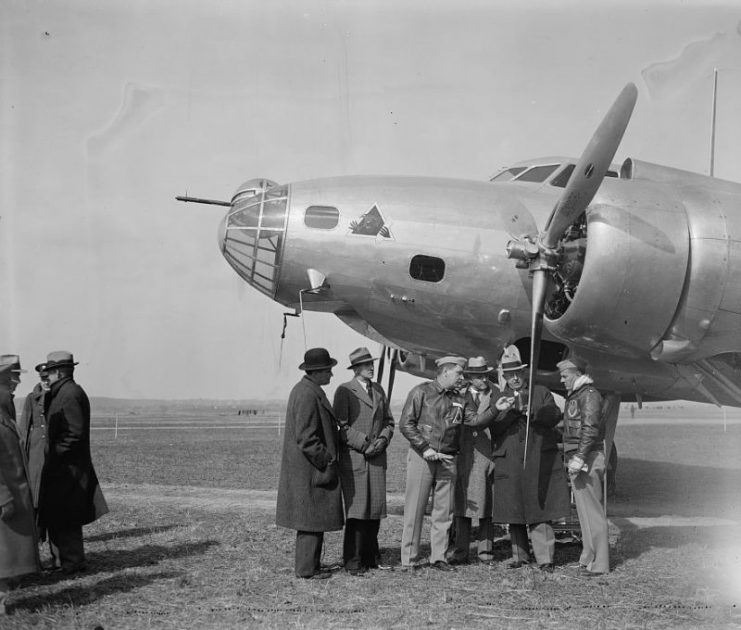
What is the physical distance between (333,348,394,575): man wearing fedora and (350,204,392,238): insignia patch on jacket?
195cm

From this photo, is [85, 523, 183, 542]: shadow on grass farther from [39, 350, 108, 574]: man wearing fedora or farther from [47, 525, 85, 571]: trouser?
[47, 525, 85, 571]: trouser

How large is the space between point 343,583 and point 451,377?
7.57 feet

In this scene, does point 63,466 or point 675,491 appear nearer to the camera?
point 63,466

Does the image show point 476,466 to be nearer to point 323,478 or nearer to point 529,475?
point 529,475

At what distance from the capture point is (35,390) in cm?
916

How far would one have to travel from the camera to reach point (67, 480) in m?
7.74

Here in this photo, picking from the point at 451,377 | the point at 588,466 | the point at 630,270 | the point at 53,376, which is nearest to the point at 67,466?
the point at 53,376

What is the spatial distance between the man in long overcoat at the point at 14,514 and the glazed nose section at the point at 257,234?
3872 millimetres

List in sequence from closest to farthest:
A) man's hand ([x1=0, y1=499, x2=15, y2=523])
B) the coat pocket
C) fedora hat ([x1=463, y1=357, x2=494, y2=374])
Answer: man's hand ([x1=0, y1=499, x2=15, y2=523])
the coat pocket
fedora hat ([x1=463, y1=357, x2=494, y2=374])

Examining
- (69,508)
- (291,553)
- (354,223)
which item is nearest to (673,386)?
(354,223)

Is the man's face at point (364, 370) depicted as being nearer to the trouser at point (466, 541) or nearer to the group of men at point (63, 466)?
the trouser at point (466, 541)

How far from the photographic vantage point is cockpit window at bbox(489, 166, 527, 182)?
10.9m

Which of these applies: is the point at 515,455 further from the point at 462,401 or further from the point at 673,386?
the point at 673,386

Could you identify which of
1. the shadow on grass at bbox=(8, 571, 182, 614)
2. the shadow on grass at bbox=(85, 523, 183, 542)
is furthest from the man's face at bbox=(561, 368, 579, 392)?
the shadow on grass at bbox=(85, 523, 183, 542)
